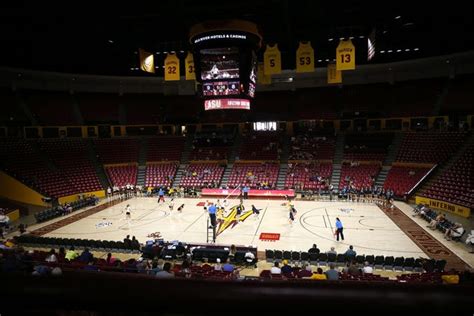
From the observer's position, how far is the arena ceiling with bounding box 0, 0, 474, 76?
1788 centimetres

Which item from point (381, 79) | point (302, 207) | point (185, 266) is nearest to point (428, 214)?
point (302, 207)

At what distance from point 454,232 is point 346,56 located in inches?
463

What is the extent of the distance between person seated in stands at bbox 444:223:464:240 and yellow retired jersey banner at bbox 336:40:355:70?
35.3 ft

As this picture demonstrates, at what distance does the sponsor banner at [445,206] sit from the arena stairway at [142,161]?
27460mm

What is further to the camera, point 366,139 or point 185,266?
point 366,139

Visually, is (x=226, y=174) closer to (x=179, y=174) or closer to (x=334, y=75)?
(x=179, y=174)

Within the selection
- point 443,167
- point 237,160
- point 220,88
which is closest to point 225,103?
point 220,88

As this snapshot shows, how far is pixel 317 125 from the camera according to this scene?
4378cm

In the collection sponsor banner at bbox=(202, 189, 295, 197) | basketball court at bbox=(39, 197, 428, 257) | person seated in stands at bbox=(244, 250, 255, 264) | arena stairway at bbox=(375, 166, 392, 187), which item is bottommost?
basketball court at bbox=(39, 197, 428, 257)

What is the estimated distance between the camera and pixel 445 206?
77.5ft

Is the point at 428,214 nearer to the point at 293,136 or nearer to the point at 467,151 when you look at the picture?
the point at 467,151

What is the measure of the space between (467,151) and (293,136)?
1906cm

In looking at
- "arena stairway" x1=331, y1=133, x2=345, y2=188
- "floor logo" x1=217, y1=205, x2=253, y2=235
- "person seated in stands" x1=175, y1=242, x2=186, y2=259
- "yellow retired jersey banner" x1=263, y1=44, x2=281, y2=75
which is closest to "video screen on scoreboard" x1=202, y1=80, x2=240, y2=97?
"yellow retired jersey banner" x1=263, y1=44, x2=281, y2=75

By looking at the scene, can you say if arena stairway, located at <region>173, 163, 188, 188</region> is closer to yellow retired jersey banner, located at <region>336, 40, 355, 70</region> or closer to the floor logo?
the floor logo
